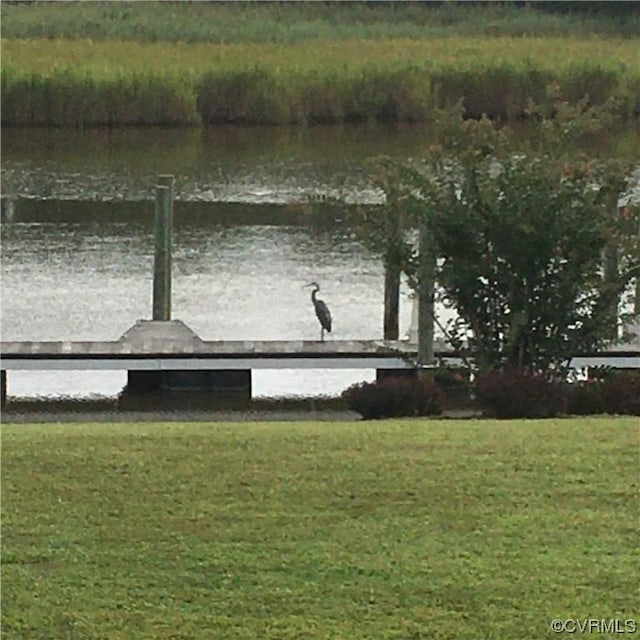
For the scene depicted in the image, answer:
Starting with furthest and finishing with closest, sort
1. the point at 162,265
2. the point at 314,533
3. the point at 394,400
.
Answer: the point at 162,265 < the point at 394,400 < the point at 314,533

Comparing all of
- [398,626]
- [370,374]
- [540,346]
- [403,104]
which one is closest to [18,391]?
[370,374]

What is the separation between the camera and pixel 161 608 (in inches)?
164

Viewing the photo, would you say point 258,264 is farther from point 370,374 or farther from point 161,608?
point 161,608

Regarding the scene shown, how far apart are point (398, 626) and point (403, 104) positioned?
2278 cm

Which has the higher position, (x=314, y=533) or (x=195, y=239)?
(x=195, y=239)

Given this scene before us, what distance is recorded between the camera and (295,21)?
32.9m

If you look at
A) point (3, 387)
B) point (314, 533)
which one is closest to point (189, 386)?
point (3, 387)

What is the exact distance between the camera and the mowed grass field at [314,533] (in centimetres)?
414

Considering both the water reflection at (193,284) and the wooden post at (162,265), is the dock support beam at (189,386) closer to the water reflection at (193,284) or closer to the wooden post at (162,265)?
the water reflection at (193,284)

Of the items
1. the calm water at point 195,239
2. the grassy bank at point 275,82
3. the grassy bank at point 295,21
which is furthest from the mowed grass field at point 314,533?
the grassy bank at point 295,21

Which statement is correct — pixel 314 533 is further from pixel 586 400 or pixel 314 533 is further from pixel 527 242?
pixel 527 242

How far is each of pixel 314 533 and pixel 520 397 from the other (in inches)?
141

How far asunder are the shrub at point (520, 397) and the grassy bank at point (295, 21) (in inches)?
851

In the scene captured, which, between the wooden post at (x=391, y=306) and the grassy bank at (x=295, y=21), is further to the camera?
the grassy bank at (x=295, y=21)
